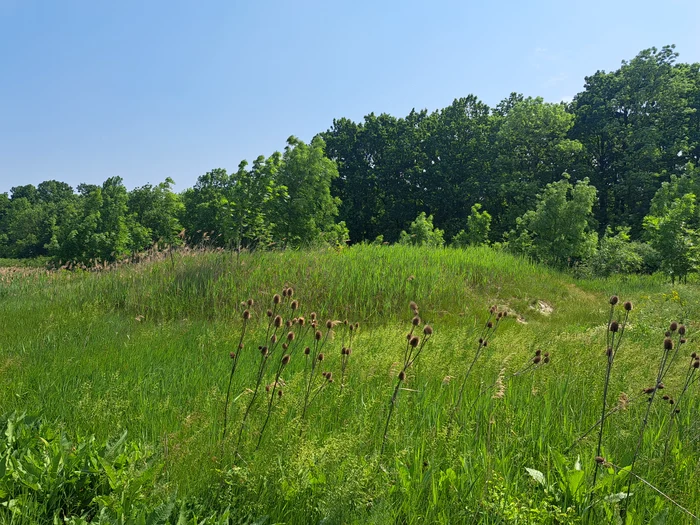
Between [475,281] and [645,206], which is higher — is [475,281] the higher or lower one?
the lower one

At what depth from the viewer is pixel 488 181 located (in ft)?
114

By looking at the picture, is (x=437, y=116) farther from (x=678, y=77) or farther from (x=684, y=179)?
(x=684, y=179)

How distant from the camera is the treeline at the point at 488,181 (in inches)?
651

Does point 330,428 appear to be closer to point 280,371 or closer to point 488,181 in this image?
point 280,371

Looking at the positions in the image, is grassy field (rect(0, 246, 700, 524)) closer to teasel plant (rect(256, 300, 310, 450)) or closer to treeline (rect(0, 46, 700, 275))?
teasel plant (rect(256, 300, 310, 450))

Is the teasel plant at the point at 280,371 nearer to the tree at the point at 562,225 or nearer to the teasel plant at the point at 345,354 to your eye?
the teasel plant at the point at 345,354

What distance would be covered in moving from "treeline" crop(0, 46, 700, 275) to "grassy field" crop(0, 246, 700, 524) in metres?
8.72

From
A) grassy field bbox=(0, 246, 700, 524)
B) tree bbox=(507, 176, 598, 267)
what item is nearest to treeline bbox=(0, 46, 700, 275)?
tree bbox=(507, 176, 598, 267)

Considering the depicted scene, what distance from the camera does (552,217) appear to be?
16188mm

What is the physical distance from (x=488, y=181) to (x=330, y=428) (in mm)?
35259

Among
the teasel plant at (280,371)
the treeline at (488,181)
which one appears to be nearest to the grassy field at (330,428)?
the teasel plant at (280,371)

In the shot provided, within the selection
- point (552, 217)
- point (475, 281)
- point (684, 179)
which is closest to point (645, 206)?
point (684, 179)

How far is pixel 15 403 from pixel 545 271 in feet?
41.9

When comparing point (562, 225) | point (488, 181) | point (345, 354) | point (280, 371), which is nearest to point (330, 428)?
point (345, 354)
